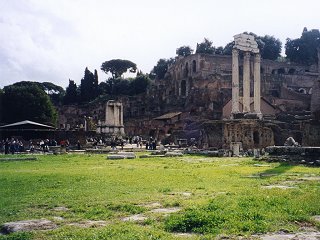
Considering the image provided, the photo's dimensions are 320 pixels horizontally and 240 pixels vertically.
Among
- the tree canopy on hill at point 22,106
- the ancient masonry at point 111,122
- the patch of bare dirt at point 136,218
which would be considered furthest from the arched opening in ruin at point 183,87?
the patch of bare dirt at point 136,218

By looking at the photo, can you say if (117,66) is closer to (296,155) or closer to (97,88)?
(97,88)

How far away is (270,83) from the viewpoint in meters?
82.4

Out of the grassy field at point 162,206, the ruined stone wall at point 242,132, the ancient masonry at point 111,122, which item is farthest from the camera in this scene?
the ancient masonry at point 111,122

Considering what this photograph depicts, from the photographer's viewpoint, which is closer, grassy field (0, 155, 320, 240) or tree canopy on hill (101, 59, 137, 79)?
grassy field (0, 155, 320, 240)

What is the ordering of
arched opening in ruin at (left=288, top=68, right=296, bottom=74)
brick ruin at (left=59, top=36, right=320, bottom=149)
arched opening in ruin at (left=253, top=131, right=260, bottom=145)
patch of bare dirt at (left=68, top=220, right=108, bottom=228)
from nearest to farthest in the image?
patch of bare dirt at (left=68, top=220, right=108, bottom=228), arched opening in ruin at (left=253, top=131, right=260, bottom=145), brick ruin at (left=59, top=36, right=320, bottom=149), arched opening in ruin at (left=288, top=68, right=296, bottom=74)

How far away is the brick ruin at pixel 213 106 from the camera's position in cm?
Answer: 3819

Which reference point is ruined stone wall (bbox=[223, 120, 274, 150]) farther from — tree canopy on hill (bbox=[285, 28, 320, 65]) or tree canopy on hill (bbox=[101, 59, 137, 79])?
tree canopy on hill (bbox=[101, 59, 137, 79])

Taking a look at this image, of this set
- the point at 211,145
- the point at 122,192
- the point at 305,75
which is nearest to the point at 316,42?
the point at 305,75

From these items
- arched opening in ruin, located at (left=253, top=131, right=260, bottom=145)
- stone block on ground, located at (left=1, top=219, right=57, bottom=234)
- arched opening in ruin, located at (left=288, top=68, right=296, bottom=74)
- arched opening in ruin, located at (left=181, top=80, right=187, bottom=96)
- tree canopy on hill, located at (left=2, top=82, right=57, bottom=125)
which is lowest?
stone block on ground, located at (left=1, top=219, right=57, bottom=234)

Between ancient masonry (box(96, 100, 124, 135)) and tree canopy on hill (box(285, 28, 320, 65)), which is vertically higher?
tree canopy on hill (box(285, 28, 320, 65))

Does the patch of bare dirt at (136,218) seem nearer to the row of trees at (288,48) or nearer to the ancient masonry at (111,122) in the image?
the ancient masonry at (111,122)

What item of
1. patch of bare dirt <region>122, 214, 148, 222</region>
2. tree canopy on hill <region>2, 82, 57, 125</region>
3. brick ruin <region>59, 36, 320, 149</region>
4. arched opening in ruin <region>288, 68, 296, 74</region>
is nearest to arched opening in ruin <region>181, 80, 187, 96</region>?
brick ruin <region>59, 36, 320, 149</region>

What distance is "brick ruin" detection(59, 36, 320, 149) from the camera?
3819 centimetres

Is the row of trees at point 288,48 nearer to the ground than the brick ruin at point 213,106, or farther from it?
farther from it
